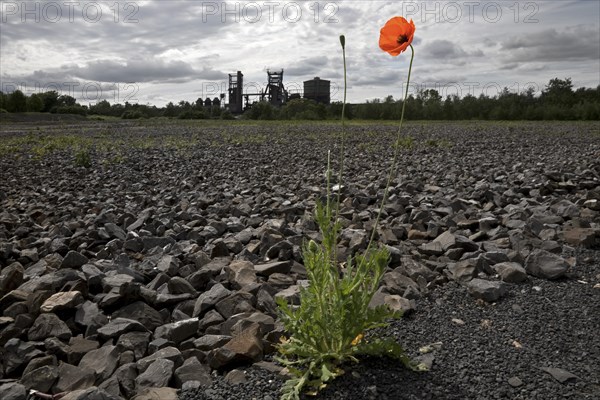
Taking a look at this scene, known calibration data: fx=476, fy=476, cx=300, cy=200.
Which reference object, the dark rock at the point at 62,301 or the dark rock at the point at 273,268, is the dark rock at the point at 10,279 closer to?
the dark rock at the point at 62,301

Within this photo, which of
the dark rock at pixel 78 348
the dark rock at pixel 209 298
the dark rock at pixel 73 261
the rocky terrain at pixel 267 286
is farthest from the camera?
the dark rock at pixel 73 261

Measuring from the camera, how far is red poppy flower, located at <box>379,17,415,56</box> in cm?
186

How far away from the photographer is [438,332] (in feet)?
7.77

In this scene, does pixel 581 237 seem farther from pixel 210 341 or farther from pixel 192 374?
pixel 192 374

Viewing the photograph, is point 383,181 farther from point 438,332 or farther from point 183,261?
point 438,332

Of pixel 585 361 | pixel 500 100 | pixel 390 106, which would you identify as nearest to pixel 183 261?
pixel 585 361

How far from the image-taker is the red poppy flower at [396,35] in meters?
1.86

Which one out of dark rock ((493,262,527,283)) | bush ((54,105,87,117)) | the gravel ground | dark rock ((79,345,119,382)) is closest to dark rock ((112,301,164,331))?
dark rock ((79,345,119,382))

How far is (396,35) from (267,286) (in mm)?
1746

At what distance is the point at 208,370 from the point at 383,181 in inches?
192

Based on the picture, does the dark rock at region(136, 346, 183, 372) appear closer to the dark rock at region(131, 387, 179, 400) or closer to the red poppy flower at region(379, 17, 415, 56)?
the dark rock at region(131, 387, 179, 400)

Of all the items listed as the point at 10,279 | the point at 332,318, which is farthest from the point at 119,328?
the point at 332,318

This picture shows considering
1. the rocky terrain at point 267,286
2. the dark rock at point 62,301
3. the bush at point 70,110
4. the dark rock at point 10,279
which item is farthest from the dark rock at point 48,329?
the bush at point 70,110

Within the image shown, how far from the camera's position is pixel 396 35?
1886 mm
